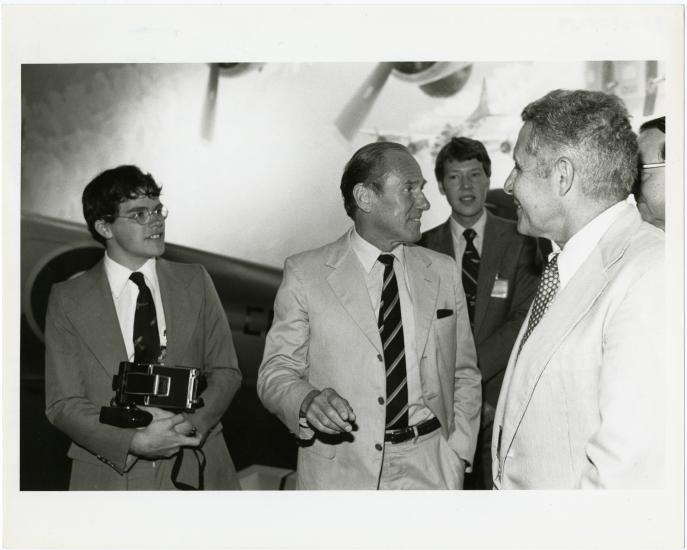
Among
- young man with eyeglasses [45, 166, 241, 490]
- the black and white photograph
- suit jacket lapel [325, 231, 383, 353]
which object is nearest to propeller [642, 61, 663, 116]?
the black and white photograph

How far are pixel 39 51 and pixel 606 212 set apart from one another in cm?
194

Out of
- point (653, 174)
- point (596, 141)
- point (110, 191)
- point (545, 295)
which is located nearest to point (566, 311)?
point (545, 295)

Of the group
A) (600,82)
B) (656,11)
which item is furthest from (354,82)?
(656,11)

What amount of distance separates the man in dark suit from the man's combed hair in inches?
31.4

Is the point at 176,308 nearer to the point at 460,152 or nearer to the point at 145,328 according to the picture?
the point at 145,328

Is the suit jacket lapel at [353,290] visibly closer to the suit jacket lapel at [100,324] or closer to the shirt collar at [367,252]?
the shirt collar at [367,252]

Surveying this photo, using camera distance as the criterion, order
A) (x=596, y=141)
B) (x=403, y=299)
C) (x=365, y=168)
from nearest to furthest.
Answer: (x=596, y=141)
(x=403, y=299)
(x=365, y=168)

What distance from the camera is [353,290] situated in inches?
101

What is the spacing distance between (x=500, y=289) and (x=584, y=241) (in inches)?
36.1

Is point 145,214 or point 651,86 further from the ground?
point 651,86

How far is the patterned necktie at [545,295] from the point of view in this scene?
6.73 ft

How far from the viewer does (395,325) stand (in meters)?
2.57

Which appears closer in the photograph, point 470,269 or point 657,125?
point 657,125

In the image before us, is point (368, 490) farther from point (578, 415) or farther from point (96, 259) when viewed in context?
point (96, 259)
